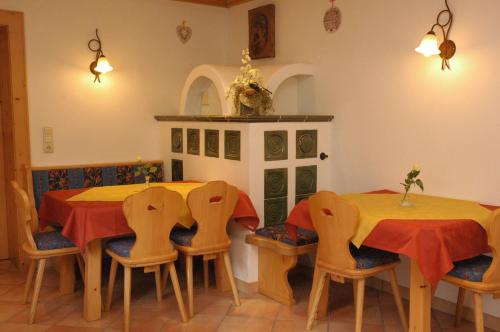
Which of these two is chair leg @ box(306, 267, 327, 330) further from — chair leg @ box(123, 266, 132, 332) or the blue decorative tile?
the blue decorative tile

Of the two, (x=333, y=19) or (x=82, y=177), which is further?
(x=82, y=177)

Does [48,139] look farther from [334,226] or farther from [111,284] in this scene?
[334,226]

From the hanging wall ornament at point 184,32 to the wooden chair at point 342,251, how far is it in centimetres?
266

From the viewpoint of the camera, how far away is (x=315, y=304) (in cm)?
312

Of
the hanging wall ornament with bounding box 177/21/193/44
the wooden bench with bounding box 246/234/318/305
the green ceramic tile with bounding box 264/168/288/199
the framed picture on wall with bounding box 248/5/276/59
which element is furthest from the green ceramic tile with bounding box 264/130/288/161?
the hanging wall ornament with bounding box 177/21/193/44

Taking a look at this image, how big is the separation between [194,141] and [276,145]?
2.79ft

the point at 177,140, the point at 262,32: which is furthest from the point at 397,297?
the point at 262,32

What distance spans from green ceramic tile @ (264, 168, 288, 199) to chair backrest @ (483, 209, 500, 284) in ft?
5.62

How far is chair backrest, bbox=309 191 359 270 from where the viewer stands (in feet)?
9.12

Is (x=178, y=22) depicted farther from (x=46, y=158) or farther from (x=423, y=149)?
(x=423, y=149)

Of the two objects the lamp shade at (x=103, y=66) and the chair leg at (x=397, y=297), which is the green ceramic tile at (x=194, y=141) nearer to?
the lamp shade at (x=103, y=66)

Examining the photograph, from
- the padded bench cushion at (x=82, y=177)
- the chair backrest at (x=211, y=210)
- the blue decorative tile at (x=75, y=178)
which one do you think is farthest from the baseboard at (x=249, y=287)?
the blue decorative tile at (x=75, y=178)

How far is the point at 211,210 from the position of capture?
11.0ft

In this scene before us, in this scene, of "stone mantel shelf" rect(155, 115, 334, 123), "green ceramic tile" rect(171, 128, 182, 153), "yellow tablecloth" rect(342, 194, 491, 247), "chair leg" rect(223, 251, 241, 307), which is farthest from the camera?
"green ceramic tile" rect(171, 128, 182, 153)
